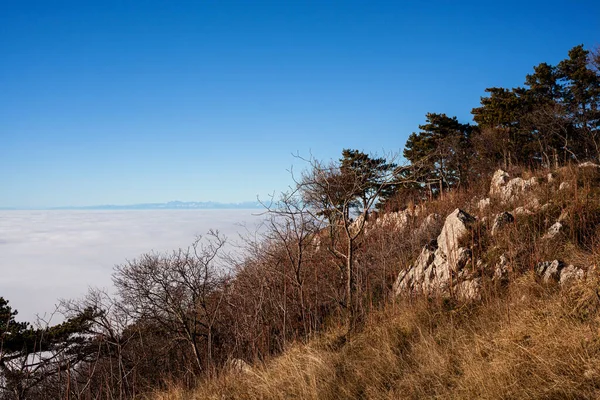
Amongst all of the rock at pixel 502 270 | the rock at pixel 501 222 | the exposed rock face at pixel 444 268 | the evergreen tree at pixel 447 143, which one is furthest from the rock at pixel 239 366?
the evergreen tree at pixel 447 143

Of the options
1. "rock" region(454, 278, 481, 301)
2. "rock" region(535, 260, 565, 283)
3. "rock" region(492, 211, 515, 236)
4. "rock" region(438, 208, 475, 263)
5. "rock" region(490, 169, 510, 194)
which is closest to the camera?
"rock" region(535, 260, 565, 283)

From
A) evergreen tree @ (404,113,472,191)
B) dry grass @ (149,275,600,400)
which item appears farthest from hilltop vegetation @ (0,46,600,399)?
evergreen tree @ (404,113,472,191)

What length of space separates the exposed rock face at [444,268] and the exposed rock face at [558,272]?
31.8 inches

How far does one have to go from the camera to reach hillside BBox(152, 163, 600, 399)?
2887 mm

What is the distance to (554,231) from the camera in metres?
5.51

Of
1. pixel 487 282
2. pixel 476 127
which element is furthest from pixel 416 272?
pixel 476 127

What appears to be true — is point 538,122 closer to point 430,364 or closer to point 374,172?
point 374,172

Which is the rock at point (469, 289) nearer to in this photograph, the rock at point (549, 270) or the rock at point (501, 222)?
the rock at point (549, 270)

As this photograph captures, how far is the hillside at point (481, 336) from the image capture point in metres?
2.89

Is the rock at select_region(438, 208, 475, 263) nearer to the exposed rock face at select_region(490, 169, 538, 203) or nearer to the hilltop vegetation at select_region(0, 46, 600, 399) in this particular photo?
the hilltop vegetation at select_region(0, 46, 600, 399)

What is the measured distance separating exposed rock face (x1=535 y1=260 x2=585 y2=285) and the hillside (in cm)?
1

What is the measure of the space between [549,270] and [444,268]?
1855mm

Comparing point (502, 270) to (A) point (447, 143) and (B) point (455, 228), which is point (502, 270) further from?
(A) point (447, 143)

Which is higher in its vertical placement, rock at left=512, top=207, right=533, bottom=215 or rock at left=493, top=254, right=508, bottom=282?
rock at left=512, top=207, right=533, bottom=215
